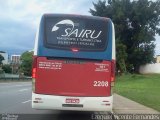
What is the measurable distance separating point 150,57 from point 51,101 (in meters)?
70.1

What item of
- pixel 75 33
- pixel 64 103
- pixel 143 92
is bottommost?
pixel 143 92

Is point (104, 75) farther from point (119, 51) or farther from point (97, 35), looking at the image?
point (119, 51)

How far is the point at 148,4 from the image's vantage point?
83188 mm

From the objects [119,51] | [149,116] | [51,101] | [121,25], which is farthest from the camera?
[121,25]

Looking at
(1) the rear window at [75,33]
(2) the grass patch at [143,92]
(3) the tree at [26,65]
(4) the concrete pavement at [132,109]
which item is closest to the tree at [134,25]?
(2) the grass patch at [143,92]

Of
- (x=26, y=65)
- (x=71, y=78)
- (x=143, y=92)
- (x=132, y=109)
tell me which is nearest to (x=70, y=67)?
(x=71, y=78)

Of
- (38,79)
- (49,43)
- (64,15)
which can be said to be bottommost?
(38,79)

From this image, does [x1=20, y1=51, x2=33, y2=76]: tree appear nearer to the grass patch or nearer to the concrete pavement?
the grass patch

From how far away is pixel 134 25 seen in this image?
85.5 m

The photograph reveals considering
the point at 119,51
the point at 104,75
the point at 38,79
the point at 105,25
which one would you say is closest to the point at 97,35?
the point at 105,25

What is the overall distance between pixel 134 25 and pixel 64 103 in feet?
238

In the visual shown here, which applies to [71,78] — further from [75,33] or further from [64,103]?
[75,33]

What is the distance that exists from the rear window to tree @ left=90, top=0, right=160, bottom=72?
214ft

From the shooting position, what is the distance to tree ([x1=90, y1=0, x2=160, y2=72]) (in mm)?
81750
